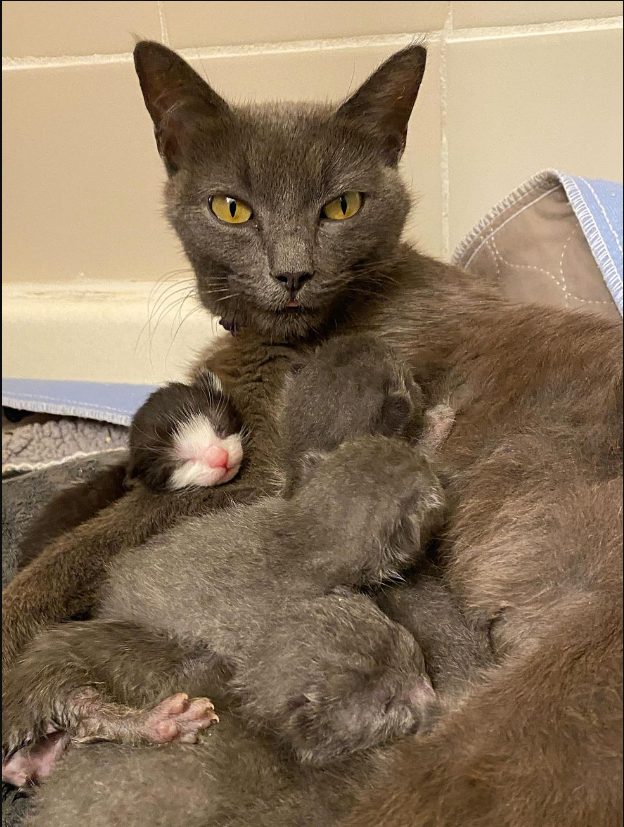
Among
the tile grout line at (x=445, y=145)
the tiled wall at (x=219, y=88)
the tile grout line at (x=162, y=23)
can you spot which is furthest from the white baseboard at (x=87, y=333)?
the tile grout line at (x=162, y=23)

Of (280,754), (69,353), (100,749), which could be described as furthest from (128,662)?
(69,353)

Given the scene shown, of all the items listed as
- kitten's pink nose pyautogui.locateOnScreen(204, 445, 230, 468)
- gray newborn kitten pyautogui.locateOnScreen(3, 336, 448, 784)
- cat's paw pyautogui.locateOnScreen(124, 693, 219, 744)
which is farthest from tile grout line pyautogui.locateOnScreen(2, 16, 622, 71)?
cat's paw pyautogui.locateOnScreen(124, 693, 219, 744)

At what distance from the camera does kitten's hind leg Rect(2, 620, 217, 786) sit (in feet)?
2.95

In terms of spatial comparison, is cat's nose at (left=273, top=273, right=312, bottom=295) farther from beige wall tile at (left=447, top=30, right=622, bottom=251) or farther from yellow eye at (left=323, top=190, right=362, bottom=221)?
beige wall tile at (left=447, top=30, right=622, bottom=251)

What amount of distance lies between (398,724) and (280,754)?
14 cm

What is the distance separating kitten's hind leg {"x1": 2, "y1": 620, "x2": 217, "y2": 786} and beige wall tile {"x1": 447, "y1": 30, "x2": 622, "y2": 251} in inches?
37.9

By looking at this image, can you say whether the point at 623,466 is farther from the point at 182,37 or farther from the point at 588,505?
the point at 182,37

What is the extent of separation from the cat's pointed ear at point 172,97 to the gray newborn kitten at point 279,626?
505mm

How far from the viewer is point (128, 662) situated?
37.7 inches

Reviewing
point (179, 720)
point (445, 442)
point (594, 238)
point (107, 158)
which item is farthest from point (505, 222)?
point (179, 720)

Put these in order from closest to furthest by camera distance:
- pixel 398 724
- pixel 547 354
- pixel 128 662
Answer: pixel 398 724
pixel 128 662
pixel 547 354

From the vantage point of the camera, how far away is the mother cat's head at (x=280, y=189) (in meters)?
1.16

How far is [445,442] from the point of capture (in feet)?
3.60

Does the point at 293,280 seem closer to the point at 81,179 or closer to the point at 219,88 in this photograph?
the point at 219,88
